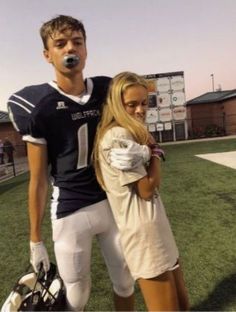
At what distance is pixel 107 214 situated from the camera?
85.7 inches

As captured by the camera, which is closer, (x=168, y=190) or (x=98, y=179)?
(x=98, y=179)

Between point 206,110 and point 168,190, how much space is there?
22.9 metres

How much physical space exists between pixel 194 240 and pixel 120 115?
341 cm

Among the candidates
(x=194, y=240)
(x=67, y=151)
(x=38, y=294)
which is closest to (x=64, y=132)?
(x=67, y=151)

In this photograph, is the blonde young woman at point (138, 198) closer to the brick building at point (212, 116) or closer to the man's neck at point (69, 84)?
the man's neck at point (69, 84)


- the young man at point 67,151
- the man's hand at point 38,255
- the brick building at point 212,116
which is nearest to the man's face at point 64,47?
the young man at point 67,151

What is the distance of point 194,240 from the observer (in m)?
→ 4.91

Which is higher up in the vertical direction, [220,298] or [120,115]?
[120,115]

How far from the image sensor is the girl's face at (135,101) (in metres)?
1.92

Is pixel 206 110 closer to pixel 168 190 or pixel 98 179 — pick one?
pixel 168 190

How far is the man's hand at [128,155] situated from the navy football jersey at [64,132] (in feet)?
0.99

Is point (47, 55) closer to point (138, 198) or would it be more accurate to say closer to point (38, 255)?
point (138, 198)

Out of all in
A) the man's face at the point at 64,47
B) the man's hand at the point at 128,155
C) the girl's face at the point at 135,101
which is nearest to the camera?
the man's hand at the point at 128,155

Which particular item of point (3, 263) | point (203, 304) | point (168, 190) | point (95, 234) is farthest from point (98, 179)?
point (168, 190)
